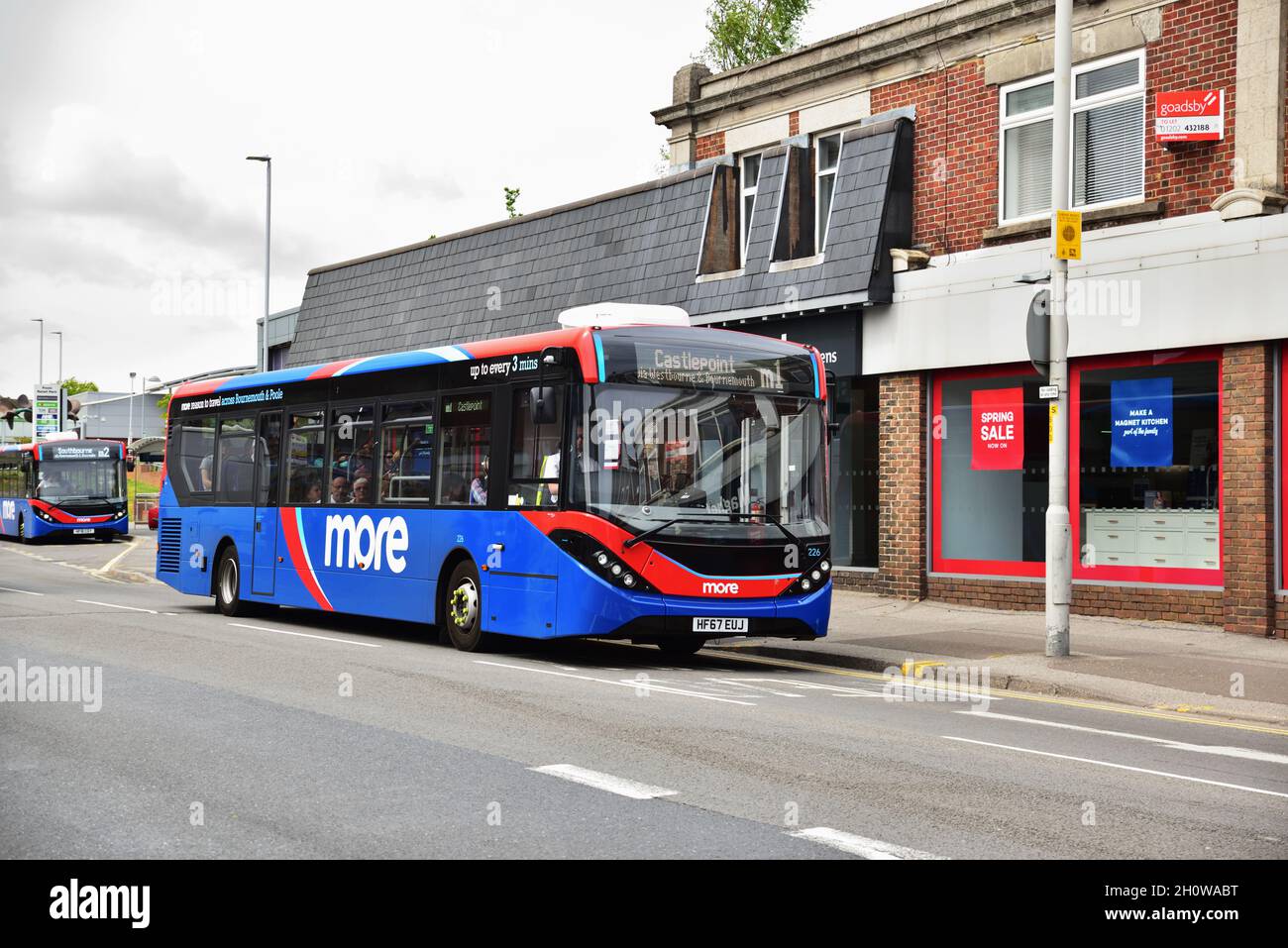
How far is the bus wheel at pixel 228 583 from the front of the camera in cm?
1834

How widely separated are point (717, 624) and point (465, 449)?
10.8 ft

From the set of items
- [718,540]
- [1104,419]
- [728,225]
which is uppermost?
[728,225]

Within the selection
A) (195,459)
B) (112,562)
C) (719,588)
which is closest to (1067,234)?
(719,588)

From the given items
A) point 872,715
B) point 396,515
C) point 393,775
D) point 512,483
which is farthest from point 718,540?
point 393,775

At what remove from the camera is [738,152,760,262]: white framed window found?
22.3 metres

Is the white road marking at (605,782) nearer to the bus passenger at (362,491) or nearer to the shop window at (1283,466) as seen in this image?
the bus passenger at (362,491)

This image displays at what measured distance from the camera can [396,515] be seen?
49.9 ft

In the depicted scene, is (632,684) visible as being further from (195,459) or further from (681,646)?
(195,459)

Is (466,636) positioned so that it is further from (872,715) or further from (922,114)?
(922,114)

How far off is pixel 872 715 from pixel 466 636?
16.7 feet

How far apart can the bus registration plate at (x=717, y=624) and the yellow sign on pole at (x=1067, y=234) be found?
4539 mm

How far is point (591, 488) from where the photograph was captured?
12.7 meters

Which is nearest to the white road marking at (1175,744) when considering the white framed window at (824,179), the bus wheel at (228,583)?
the bus wheel at (228,583)

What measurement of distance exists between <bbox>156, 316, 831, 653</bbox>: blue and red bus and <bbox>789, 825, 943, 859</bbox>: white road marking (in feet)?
20.7
